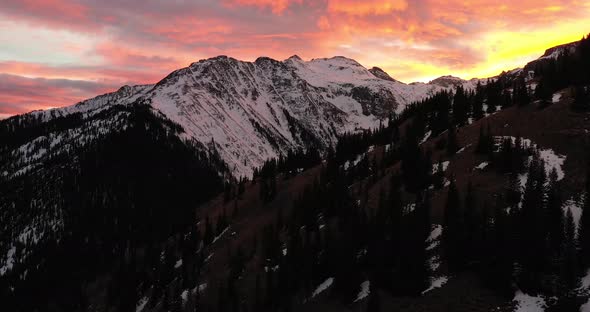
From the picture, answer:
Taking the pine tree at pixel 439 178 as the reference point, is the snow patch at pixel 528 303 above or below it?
below

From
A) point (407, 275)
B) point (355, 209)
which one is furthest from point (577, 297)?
point (355, 209)

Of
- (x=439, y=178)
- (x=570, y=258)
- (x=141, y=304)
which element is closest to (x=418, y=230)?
(x=570, y=258)

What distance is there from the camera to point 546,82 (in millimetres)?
114812

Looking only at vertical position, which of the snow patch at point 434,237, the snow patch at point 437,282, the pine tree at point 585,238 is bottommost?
the snow patch at point 437,282

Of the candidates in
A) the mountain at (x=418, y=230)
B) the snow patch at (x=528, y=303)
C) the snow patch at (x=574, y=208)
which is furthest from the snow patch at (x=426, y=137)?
the snow patch at (x=528, y=303)

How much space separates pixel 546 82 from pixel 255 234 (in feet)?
254

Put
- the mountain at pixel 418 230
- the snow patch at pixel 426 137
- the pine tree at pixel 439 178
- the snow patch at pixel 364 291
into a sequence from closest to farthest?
1. the mountain at pixel 418 230
2. the snow patch at pixel 364 291
3. the pine tree at pixel 439 178
4. the snow patch at pixel 426 137

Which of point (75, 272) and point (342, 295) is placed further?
point (75, 272)

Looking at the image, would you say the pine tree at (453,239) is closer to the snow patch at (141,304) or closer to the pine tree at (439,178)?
the pine tree at (439,178)

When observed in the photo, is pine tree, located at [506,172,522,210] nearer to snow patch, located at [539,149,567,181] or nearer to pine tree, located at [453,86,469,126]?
snow patch, located at [539,149,567,181]

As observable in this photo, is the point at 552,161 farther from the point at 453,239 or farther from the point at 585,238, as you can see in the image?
the point at 453,239

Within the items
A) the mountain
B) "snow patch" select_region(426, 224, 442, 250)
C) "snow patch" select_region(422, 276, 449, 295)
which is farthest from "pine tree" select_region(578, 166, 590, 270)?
"snow patch" select_region(426, 224, 442, 250)

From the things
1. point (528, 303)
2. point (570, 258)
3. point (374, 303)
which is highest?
point (570, 258)

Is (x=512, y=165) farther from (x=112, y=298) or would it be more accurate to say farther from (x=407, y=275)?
(x=112, y=298)
